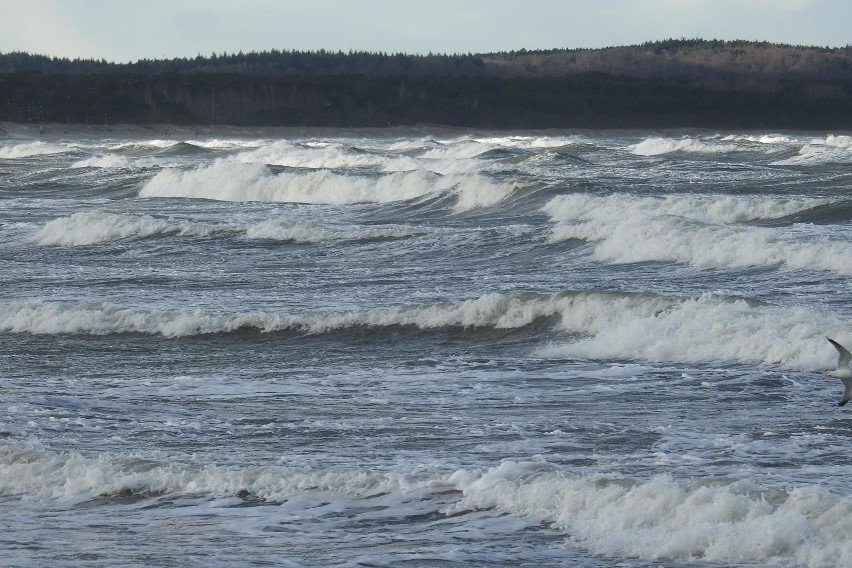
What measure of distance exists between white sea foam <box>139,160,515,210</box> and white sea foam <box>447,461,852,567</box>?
105 feet

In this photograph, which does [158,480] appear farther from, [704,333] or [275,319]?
[275,319]

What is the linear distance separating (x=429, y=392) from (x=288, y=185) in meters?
33.8

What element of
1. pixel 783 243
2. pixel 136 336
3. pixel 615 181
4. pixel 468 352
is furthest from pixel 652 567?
pixel 615 181

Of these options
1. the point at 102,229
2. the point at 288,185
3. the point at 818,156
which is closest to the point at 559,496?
the point at 102,229

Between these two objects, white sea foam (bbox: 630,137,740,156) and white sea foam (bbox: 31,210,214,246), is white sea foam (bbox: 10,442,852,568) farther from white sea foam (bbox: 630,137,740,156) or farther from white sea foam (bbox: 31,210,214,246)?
white sea foam (bbox: 630,137,740,156)

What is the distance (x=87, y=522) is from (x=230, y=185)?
38.0m

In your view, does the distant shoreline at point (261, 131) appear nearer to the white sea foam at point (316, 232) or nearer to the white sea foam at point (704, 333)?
the white sea foam at point (316, 232)

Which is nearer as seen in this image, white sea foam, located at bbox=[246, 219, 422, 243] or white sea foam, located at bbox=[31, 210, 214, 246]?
white sea foam, located at bbox=[246, 219, 422, 243]

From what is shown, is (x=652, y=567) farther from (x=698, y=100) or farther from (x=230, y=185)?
(x=698, y=100)

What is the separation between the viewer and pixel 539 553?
869 centimetres

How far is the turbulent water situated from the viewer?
9047mm

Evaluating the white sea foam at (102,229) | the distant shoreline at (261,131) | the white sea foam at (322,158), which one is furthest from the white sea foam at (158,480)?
the distant shoreline at (261,131)

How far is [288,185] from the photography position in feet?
154

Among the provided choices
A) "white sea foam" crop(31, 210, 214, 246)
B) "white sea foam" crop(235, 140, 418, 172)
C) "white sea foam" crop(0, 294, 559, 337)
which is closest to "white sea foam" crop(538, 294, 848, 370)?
"white sea foam" crop(0, 294, 559, 337)
